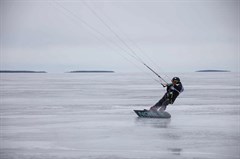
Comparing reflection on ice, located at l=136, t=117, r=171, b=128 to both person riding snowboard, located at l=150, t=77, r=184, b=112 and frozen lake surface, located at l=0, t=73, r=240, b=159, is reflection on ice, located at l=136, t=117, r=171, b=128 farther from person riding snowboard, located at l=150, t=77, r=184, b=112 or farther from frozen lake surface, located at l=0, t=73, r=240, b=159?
person riding snowboard, located at l=150, t=77, r=184, b=112

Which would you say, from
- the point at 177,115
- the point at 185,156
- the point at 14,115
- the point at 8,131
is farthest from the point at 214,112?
the point at 185,156

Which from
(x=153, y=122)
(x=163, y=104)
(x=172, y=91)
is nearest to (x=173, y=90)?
(x=172, y=91)

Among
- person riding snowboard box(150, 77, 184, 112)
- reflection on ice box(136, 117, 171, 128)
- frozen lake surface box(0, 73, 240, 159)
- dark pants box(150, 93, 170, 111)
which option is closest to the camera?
frozen lake surface box(0, 73, 240, 159)

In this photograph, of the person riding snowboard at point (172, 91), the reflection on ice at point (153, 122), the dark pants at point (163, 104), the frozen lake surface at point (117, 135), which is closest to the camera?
the frozen lake surface at point (117, 135)

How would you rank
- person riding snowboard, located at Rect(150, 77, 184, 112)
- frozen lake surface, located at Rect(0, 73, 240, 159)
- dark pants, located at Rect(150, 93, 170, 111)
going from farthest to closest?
dark pants, located at Rect(150, 93, 170, 111) < person riding snowboard, located at Rect(150, 77, 184, 112) < frozen lake surface, located at Rect(0, 73, 240, 159)

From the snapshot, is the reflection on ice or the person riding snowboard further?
the person riding snowboard

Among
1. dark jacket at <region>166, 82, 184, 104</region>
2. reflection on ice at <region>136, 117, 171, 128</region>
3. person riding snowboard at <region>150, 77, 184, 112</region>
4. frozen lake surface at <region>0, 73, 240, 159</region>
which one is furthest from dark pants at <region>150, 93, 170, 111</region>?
reflection on ice at <region>136, 117, 171, 128</region>

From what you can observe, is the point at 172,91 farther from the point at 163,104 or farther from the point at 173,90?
the point at 163,104

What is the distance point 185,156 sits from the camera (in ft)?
45.0

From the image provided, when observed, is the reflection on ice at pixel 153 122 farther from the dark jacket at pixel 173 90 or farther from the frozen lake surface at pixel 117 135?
the dark jacket at pixel 173 90

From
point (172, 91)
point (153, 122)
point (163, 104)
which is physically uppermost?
point (172, 91)

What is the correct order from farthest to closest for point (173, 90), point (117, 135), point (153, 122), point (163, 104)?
point (163, 104) < point (173, 90) < point (153, 122) < point (117, 135)

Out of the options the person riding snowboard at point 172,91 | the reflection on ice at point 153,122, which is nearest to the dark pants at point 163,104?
the person riding snowboard at point 172,91

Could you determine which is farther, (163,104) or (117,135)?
(163,104)
